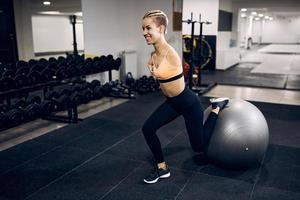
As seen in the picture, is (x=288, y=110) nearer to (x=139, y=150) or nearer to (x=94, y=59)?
(x=139, y=150)

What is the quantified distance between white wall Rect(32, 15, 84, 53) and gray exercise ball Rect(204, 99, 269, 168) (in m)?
7.46

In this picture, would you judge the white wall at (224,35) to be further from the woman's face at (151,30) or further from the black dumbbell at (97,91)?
the woman's face at (151,30)

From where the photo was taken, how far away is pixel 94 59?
4.21 meters

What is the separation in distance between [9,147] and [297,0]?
8.14 meters

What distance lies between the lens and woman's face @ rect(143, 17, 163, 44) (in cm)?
174

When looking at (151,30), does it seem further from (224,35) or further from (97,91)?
(224,35)

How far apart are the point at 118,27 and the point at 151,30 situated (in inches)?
139

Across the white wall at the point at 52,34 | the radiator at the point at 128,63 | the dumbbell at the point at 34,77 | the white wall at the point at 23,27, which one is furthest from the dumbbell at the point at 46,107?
the white wall at the point at 52,34

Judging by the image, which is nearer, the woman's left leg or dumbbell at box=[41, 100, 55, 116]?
the woman's left leg

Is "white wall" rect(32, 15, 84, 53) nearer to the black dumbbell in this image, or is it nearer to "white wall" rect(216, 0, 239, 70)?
"white wall" rect(216, 0, 239, 70)

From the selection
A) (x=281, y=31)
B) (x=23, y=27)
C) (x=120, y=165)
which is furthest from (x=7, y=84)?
(x=281, y=31)

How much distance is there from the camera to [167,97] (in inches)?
74.0

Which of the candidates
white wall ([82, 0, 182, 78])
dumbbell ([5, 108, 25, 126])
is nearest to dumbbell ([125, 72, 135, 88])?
white wall ([82, 0, 182, 78])

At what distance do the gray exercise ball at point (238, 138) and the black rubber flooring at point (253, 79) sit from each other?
11.6ft
